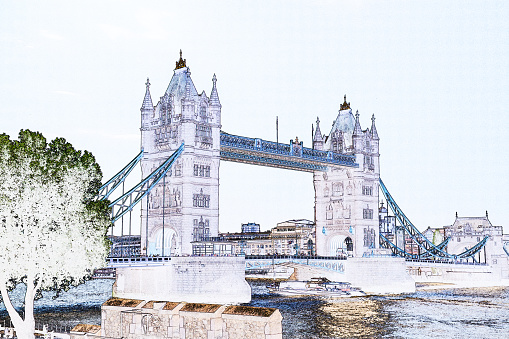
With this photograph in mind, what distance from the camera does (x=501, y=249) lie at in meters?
128

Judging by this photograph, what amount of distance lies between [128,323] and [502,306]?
52695 millimetres

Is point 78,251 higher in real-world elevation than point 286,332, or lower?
higher

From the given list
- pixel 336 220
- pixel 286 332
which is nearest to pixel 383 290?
pixel 336 220

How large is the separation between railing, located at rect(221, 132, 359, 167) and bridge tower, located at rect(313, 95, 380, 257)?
2630 millimetres

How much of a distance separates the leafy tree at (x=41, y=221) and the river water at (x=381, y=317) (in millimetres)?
17417

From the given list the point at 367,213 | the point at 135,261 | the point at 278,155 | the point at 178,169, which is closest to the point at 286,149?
the point at 278,155

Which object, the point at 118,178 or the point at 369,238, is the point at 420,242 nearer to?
the point at 369,238

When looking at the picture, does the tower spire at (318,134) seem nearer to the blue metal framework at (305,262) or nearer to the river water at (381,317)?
the blue metal framework at (305,262)

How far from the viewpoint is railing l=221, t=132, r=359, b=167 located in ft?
261

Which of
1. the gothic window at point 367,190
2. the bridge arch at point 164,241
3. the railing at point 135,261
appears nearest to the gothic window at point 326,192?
the gothic window at point 367,190

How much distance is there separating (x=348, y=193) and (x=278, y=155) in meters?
17.5

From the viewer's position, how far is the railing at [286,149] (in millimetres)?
79438

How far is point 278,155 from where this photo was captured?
8575 cm

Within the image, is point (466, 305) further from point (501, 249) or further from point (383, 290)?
point (501, 249)
